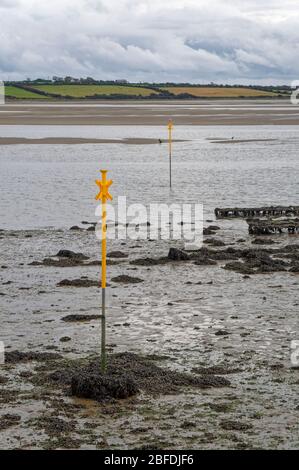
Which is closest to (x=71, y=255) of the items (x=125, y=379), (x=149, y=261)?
(x=149, y=261)

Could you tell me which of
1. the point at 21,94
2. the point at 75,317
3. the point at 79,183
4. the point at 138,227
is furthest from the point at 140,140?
the point at 21,94

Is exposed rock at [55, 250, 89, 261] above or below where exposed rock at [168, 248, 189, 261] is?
below

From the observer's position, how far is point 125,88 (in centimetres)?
17612

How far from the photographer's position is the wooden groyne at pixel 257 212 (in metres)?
30.7

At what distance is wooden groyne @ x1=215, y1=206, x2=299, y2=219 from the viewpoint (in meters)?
30.7

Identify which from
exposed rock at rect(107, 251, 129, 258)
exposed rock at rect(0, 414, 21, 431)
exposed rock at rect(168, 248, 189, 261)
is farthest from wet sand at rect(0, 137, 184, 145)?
exposed rock at rect(0, 414, 21, 431)

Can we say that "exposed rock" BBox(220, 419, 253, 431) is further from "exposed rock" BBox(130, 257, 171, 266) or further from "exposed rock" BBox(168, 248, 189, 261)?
"exposed rock" BBox(168, 248, 189, 261)

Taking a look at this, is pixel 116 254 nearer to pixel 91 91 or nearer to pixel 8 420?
pixel 8 420

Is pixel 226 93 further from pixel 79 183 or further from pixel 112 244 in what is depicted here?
pixel 112 244

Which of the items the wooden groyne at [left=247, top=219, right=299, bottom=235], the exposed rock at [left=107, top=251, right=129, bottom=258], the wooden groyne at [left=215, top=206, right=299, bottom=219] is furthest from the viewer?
the wooden groyne at [left=215, top=206, right=299, bottom=219]

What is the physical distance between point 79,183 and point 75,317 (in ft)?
77.9

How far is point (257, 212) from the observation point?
3109 centimetres

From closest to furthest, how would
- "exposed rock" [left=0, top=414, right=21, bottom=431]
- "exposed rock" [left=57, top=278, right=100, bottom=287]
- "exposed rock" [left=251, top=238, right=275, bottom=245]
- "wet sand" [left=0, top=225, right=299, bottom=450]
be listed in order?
1. "wet sand" [left=0, top=225, right=299, bottom=450]
2. "exposed rock" [left=0, top=414, right=21, bottom=431]
3. "exposed rock" [left=57, top=278, right=100, bottom=287]
4. "exposed rock" [left=251, top=238, right=275, bottom=245]


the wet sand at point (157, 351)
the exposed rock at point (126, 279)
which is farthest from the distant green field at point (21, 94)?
the exposed rock at point (126, 279)
